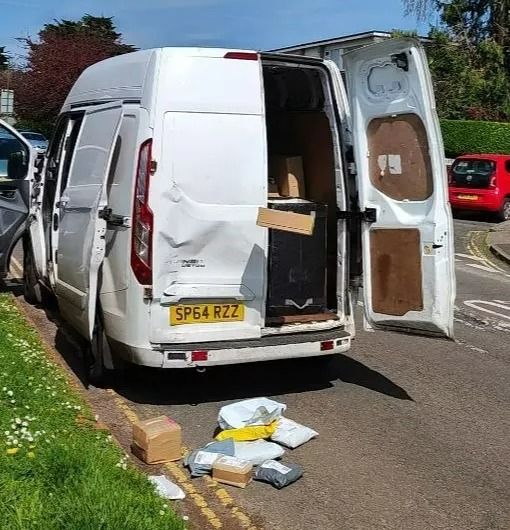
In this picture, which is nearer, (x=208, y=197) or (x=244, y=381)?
(x=208, y=197)

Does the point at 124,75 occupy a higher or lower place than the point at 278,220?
higher

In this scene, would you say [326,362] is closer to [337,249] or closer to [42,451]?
[337,249]

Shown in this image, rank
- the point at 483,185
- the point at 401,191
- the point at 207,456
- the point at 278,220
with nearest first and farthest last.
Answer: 1. the point at 207,456
2. the point at 278,220
3. the point at 401,191
4. the point at 483,185

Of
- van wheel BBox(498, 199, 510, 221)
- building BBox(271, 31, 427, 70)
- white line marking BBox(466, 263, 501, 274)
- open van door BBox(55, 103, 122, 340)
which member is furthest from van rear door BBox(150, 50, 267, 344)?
building BBox(271, 31, 427, 70)

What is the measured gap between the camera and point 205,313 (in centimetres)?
547

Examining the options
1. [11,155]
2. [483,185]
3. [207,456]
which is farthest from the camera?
[483,185]

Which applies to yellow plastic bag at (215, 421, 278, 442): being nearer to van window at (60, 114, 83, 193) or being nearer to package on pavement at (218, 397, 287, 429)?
package on pavement at (218, 397, 287, 429)

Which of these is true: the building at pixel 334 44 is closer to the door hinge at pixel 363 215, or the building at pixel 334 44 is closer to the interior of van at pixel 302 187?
the interior of van at pixel 302 187

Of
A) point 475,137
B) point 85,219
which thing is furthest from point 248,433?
point 475,137

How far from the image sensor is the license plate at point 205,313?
5.41 m

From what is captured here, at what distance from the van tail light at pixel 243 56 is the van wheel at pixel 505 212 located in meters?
15.5

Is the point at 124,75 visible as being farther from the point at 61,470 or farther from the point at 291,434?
the point at 61,470

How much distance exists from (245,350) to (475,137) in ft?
80.0

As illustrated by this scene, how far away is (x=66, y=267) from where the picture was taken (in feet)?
21.4
